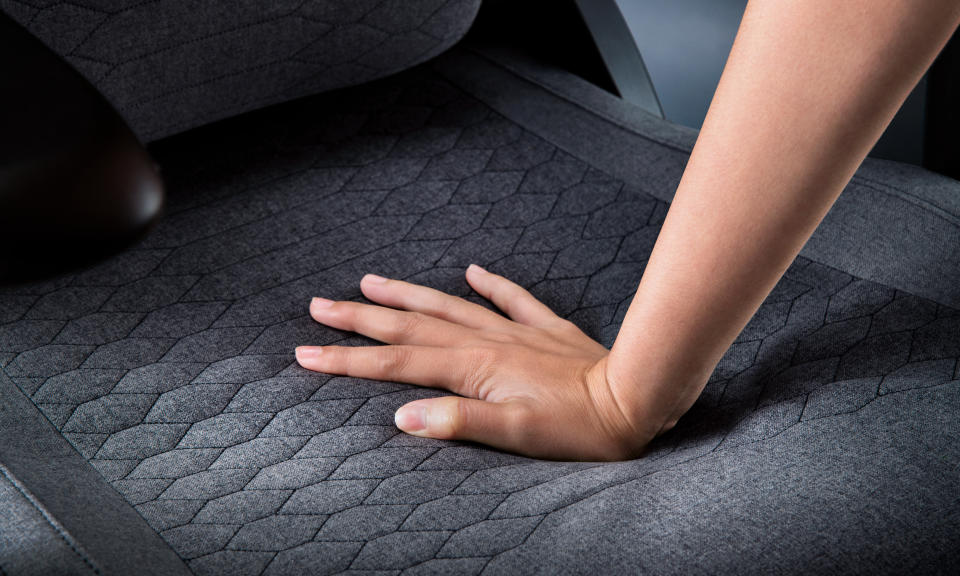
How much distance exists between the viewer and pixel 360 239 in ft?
1.72

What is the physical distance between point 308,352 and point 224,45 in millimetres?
210

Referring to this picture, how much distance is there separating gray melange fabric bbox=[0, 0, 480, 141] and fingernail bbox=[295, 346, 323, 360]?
0.62 ft

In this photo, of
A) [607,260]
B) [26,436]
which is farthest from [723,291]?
[26,436]

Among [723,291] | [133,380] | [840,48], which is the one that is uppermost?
[840,48]

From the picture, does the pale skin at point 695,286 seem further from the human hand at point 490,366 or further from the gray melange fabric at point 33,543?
the gray melange fabric at point 33,543

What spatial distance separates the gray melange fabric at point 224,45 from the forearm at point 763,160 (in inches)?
12.3

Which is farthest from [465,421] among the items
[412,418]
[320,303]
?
[320,303]

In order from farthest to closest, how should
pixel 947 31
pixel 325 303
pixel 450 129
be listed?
1. pixel 450 129
2. pixel 325 303
3. pixel 947 31

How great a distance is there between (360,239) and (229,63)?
0.47 ft

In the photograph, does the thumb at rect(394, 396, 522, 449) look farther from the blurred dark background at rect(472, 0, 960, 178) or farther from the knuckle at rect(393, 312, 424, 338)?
the blurred dark background at rect(472, 0, 960, 178)

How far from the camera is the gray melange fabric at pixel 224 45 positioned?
0.43 metres

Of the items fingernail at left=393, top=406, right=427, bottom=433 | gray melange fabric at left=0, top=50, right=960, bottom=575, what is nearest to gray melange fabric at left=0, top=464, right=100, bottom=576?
gray melange fabric at left=0, top=50, right=960, bottom=575

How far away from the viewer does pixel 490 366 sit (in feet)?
1.34

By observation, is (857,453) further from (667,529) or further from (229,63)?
(229,63)
